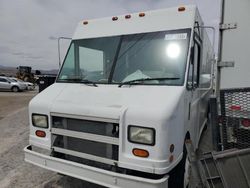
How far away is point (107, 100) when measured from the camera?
3.17 meters

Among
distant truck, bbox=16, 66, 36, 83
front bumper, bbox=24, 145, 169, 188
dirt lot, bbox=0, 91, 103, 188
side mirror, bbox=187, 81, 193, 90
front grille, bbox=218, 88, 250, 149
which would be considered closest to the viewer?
front bumper, bbox=24, 145, 169, 188

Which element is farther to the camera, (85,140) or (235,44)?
(235,44)

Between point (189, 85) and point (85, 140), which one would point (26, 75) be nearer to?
point (85, 140)

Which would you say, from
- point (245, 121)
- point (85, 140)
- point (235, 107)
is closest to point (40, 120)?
point (85, 140)

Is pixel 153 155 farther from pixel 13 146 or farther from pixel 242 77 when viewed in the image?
pixel 13 146

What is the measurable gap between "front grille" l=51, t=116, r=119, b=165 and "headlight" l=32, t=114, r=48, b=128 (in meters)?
0.14

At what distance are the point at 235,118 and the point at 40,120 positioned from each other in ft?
9.20

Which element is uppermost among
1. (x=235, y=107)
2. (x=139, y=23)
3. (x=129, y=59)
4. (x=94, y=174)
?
(x=139, y=23)

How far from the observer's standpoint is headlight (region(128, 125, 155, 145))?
107 inches

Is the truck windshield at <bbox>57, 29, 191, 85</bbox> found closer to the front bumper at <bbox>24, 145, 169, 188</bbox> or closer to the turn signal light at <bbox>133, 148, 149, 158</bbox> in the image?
the turn signal light at <bbox>133, 148, 149, 158</bbox>

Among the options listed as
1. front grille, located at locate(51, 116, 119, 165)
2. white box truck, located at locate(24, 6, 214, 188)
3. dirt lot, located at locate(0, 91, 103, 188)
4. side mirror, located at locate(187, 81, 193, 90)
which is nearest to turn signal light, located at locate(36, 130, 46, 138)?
white box truck, located at locate(24, 6, 214, 188)

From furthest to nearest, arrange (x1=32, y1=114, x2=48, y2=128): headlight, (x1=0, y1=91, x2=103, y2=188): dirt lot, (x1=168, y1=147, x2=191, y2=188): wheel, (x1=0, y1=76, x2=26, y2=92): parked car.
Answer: (x1=0, y1=76, x2=26, y2=92): parked car < (x1=0, y1=91, x2=103, y2=188): dirt lot < (x1=32, y1=114, x2=48, y2=128): headlight < (x1=168, y1=147, x2=191, y2=188): wheel

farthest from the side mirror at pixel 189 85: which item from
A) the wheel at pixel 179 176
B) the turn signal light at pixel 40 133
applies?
the turn signal light at pixel 40 133

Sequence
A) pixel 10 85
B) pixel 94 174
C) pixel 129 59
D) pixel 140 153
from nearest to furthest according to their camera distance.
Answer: pixel 140 153 < pixel 94 174 < pixel 129 59 < pixel 10 85
